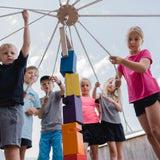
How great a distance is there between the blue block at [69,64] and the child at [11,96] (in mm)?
281

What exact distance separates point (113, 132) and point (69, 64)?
1221 millimetres

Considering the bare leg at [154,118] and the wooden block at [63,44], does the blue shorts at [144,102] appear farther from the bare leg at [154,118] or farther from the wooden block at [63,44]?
the wooden block at [63,44]

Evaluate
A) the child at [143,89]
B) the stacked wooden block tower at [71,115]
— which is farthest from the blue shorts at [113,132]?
the stacked wooden block tower at [71,115]

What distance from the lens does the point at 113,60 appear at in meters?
1.44

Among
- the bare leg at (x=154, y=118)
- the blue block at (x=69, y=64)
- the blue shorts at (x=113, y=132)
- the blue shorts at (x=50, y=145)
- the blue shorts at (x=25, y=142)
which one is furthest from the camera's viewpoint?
the blue shorts at (x=113, y=132)

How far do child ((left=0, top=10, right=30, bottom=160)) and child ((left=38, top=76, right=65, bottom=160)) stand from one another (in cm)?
49

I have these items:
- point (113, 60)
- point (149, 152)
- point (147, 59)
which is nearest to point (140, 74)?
point (147, 59)

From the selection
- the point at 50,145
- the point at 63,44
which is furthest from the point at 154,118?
the point at 50,145

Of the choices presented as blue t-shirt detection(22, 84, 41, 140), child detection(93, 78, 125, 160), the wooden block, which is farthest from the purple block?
child detection(93, 78, 125, 160)

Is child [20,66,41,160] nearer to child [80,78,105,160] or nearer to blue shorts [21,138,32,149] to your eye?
blue shorts [21,138,32,149]

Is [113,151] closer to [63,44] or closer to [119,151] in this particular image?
[119,151]

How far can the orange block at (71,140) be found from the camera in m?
1.21

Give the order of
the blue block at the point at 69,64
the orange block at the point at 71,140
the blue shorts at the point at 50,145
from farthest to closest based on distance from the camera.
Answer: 1. the blue shorts at the point at 50,145
2. the blue block at the point at 69,64
3. the orange block at the point at 71,140

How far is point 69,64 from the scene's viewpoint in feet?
4.92
